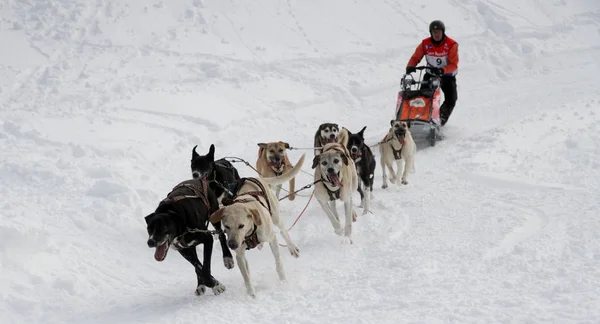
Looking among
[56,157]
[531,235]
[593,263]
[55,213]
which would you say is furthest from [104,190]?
[593,263]

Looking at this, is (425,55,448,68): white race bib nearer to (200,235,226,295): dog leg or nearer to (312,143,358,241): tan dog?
(312,143,358,241): tan dog

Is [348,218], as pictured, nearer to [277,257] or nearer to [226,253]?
[277,257]

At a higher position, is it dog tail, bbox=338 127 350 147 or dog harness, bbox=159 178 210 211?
dog tail, bbox=338 127 350 147

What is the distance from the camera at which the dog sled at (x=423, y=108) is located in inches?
343

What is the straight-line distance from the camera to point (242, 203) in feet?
15.6

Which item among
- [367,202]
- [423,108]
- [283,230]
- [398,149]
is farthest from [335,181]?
[423,108]

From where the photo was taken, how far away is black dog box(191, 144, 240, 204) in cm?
579

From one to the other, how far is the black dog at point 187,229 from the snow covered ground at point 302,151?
0.24 metres

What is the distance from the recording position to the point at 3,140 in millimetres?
7965

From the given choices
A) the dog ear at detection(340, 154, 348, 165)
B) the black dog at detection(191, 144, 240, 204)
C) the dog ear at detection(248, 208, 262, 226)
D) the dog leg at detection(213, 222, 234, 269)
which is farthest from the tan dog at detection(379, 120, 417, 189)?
the dog ear at detection(248, 208, 262, 226)

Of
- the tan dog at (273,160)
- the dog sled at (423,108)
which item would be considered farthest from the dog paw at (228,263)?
the dog sled at (423,108)

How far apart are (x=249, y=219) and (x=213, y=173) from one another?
4.49ft

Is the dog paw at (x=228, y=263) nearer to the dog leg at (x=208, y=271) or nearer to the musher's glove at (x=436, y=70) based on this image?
the dog leg at (x=208, y=271)

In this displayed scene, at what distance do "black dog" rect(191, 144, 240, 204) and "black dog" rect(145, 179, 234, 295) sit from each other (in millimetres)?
481
